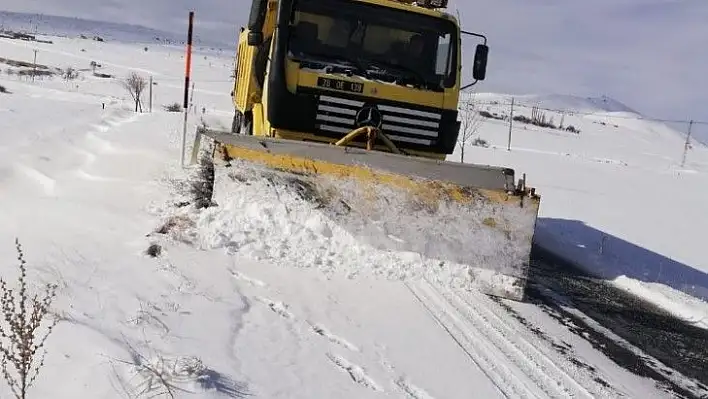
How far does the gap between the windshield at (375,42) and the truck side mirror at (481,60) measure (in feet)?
1.63

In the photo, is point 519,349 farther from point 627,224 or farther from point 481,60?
point 627,224

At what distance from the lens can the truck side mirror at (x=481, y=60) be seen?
26.4 ft

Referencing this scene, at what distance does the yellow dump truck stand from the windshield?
12 mm

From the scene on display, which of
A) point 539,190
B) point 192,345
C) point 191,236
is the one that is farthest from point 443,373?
point 539,190

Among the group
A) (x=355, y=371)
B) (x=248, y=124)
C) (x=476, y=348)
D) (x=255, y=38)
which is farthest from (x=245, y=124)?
(x=355, y=371)

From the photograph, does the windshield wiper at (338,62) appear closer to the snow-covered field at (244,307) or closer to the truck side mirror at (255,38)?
the truck side mirror at (255,38)

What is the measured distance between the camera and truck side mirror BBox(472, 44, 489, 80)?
805cm

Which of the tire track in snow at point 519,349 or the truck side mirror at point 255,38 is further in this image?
the truck side mirror at point 255,38

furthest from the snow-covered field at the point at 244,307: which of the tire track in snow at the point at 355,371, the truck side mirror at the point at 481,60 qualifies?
the truck side mirror at the point at 481,60

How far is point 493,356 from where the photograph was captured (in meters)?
4.14

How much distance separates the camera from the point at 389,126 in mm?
7285

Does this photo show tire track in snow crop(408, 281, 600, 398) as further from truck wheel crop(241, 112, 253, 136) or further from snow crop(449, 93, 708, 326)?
truck wheel crop(241, 112, 253, 136)

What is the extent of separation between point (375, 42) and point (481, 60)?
1.44 meters

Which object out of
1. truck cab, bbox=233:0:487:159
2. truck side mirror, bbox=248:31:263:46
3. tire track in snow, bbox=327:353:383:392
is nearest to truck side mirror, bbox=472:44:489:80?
truck cab, bbox=233:0:487:159
